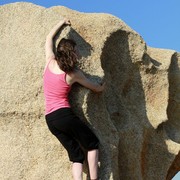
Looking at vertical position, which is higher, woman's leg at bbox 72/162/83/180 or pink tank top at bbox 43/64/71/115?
pink tank top at bbox 43/64/71/115

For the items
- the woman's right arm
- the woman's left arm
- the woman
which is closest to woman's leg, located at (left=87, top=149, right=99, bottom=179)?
the woman

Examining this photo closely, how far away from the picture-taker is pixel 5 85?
4977 millimetres

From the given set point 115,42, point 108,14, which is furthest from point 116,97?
point 108,14

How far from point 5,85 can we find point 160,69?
204 cm

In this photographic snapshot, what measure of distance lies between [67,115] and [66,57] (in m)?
0.50

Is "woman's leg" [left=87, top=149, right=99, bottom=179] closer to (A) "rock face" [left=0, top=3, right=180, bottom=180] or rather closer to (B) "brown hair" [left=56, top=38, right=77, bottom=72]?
(A) "rock face" [left=0, top=3, right=180, bottom=180]

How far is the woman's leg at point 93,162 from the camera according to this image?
14.7 ft

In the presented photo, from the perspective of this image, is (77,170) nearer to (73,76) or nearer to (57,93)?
(57,93)

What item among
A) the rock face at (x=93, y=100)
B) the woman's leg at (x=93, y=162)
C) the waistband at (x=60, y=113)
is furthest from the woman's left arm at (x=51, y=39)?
the woman's leg at (x=93, y=162)

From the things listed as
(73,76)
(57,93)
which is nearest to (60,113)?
(57,93)

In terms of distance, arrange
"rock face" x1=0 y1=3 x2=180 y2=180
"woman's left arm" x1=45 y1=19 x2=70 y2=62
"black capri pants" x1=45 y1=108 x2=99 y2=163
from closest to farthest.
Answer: "black capri pants" x1=45 y1=108 x2=99 y2=163, "woman's left arm" x1=45 y1=19 x2=70 y2=62, "rock face" x1=0 y1=3 x2=180 y2=180

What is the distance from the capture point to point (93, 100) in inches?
188

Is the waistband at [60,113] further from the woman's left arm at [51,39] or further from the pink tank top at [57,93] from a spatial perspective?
the woman's left arm at [51,39]

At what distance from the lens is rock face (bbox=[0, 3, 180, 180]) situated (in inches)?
189
